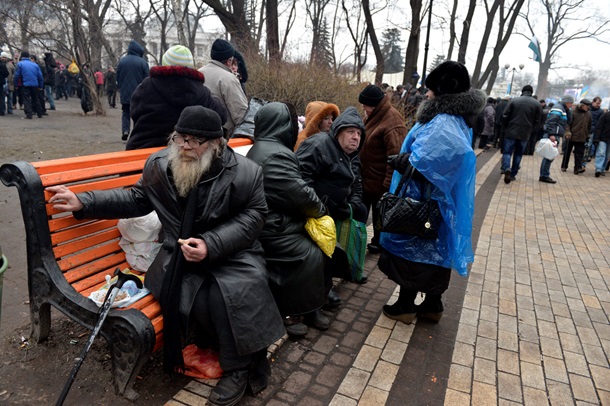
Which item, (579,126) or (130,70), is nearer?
(130,70)

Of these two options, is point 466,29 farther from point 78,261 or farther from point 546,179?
point 78,261

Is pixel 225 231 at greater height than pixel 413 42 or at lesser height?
lesser

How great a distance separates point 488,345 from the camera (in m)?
3.26

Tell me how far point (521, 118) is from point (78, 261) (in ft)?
30.5

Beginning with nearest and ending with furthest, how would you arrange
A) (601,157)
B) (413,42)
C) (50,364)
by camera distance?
1. (50,364)
2. (601,157)
3. (413,42)

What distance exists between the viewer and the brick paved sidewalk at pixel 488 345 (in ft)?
8.82

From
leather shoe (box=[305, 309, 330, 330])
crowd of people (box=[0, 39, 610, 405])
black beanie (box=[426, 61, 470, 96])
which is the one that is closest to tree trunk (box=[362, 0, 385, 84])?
crowd of people (box=[0, 39, 610, 405])

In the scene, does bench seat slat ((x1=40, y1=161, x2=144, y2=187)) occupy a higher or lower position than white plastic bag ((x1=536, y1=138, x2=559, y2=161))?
higher

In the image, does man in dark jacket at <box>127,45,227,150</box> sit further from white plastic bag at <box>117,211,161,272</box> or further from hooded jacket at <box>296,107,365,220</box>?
hooded jacket at <box>296,107,365,220</box>

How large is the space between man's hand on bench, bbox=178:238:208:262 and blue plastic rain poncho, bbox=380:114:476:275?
5.05 ft

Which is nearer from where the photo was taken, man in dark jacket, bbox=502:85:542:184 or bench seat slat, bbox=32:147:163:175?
bench seat slat, bbox=32:147:163:175

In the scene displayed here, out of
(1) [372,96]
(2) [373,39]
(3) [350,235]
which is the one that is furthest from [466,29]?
(3) [350,235]

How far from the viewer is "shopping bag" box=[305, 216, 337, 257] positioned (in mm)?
3109

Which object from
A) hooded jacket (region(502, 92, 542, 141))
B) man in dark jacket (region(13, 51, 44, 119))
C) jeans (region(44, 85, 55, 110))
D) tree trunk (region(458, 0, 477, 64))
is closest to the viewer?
hooded jacket (region(502, 92, 542, 141))
